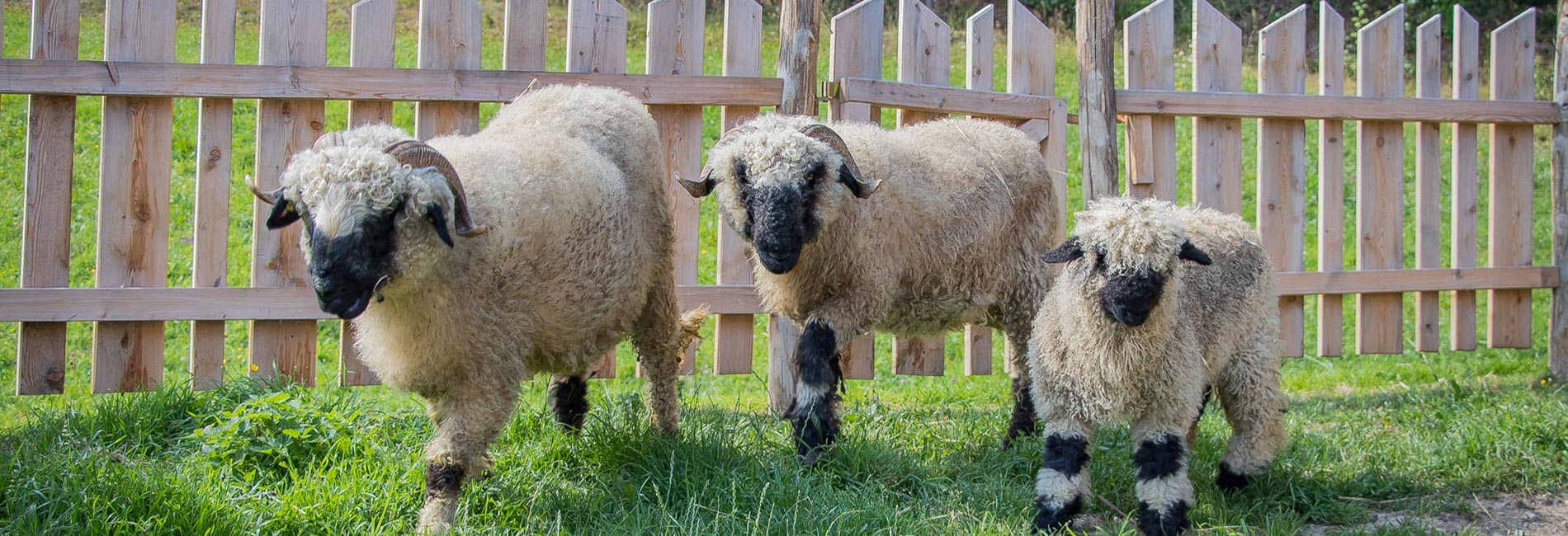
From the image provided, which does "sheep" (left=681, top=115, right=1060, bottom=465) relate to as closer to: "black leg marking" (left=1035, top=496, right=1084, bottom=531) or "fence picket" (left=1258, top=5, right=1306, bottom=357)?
"black leg marking" (left=1035, top=496, right=1084, bottom=531)

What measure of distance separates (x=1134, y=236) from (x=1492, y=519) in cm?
248

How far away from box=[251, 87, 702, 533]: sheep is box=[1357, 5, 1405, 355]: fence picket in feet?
17.2

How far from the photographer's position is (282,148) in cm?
674

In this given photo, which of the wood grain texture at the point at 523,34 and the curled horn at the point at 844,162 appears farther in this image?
the wood grain texture at the point at 523,34

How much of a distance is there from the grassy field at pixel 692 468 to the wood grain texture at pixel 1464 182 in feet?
4.47

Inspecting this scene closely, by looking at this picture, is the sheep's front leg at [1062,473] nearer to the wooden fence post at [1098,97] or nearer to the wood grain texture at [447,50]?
the wooden fence post at [1098,97]

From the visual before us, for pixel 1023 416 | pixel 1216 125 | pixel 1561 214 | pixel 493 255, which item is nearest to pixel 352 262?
pixel 493 255

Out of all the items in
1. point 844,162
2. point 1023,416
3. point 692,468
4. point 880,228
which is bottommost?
point 692,468

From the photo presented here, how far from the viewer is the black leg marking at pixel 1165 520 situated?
5094mm

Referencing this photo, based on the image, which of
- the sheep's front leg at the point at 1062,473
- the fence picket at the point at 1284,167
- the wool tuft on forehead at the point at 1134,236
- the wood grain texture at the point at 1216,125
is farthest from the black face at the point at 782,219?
the fence picket at the point at 1284,167

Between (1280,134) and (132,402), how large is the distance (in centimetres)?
713

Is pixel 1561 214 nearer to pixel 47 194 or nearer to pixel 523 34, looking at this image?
pixel 523 34

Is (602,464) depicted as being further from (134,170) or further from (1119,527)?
(134,170)

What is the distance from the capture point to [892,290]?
20.3 ft
